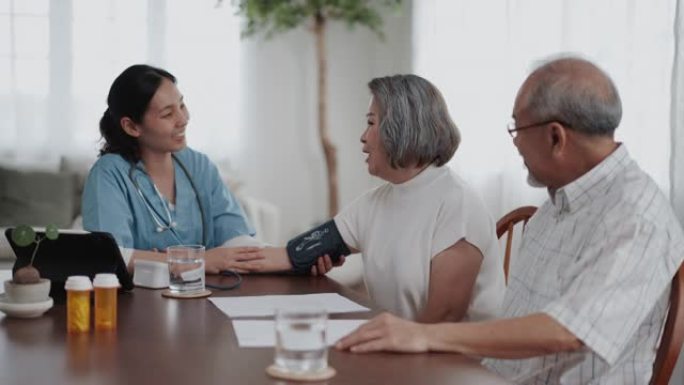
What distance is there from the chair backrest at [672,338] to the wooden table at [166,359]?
360mm

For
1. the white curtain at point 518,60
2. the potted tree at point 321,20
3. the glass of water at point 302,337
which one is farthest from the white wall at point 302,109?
the glass of water at point 302,337

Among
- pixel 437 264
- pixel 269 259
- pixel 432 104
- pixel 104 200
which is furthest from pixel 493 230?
pixel 104 200

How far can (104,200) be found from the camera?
2525 millimetres

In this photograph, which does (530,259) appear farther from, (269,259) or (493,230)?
(269,259)

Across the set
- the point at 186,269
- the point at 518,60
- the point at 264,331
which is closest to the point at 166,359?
the point at 264,331

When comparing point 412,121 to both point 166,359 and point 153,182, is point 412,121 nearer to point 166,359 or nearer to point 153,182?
point 153,182

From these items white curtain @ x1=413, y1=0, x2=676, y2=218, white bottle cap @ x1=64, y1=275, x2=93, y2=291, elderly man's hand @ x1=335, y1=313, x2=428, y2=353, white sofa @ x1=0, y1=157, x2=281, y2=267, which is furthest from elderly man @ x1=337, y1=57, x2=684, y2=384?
white sofa @ x1=0, y1=157, x2=281, y2=267

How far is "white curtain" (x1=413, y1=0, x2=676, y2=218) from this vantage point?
340 cm

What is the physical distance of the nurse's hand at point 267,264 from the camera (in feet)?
7.90

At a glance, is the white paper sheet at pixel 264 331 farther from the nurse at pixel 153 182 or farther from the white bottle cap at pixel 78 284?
the nurse at pixel 153 182

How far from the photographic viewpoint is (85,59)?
17.6 feet

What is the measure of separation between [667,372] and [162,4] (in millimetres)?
4219

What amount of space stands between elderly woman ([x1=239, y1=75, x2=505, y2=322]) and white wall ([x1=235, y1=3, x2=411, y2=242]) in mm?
3366

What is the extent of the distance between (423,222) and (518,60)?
212 centimetres
